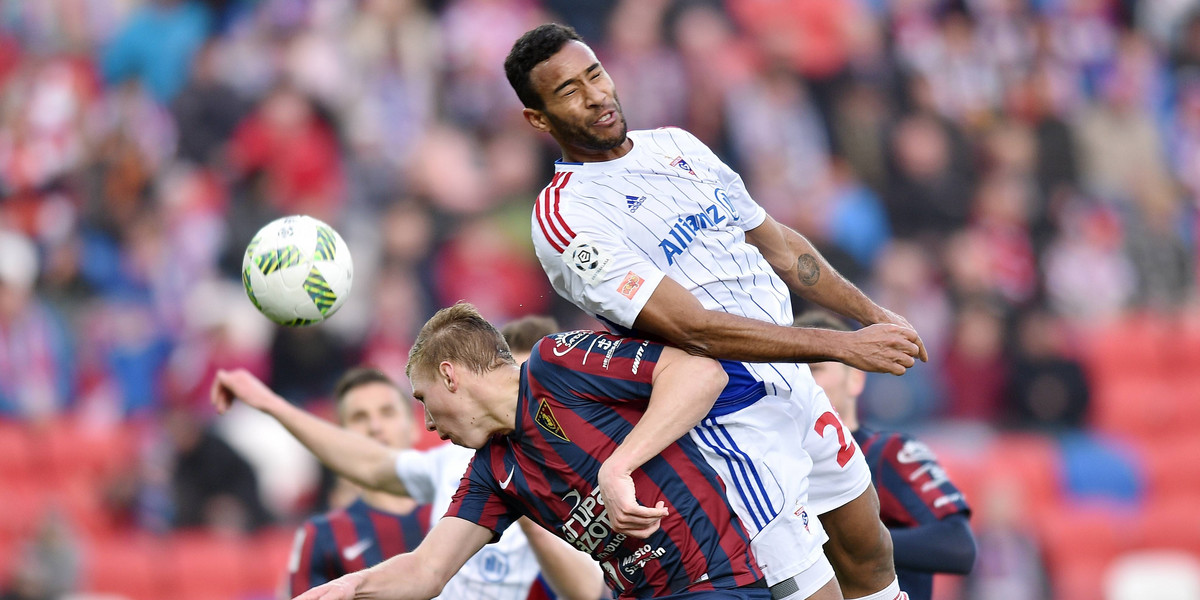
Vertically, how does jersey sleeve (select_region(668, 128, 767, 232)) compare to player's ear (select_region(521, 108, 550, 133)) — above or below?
below

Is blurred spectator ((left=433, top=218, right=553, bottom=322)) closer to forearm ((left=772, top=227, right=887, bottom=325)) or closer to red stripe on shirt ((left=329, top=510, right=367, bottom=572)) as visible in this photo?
red stripe on shirt ((left=329, top=510, right=367, bottom=572))

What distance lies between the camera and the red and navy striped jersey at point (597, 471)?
174 inches

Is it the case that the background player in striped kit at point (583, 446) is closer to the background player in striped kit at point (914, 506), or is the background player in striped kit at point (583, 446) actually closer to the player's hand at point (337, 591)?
the player's hand at point (337, 591)

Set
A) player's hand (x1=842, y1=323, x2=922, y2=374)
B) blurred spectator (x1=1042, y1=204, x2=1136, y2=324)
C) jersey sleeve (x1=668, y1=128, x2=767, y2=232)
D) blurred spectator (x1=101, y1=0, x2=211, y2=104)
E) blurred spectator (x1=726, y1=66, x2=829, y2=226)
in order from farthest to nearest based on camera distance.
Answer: blurred spectator (x1=101, y1=0, x2=211, y2=104) → blurred spectator (x1=1042, y1=204, x2=1136, y2=324) → blurred spectator (x1=726, y1=66, x2=829, y2=226) → jersey sleeve (x1=668, y1=128, x2=767, y2=232) → player's hand (x1=842, y1=323, x2=922, y2=374)

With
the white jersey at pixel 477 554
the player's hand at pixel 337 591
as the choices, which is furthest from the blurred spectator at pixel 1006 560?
the player's hand at pixel 337 591

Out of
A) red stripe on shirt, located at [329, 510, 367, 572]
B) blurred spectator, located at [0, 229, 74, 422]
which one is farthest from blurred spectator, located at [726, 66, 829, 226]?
red stripe on shirt, located at [329, 510, 367, 572]

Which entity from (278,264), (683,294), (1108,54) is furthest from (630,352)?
(1108,54)

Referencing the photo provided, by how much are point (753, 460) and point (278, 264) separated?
187cm

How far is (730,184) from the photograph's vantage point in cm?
511

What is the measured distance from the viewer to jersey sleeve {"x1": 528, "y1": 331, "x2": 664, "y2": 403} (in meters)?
4.49

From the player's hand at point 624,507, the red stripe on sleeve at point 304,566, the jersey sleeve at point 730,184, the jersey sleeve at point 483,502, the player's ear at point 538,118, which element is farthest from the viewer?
the red stripe on sleeve at point 304,566

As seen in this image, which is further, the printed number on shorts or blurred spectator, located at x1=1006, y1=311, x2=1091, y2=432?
blurred spectator, located at x1=1006, y1=311, x2=1091, y2=432

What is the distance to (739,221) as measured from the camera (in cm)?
510

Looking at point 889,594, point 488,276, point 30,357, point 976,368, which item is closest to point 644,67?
point 488,276
